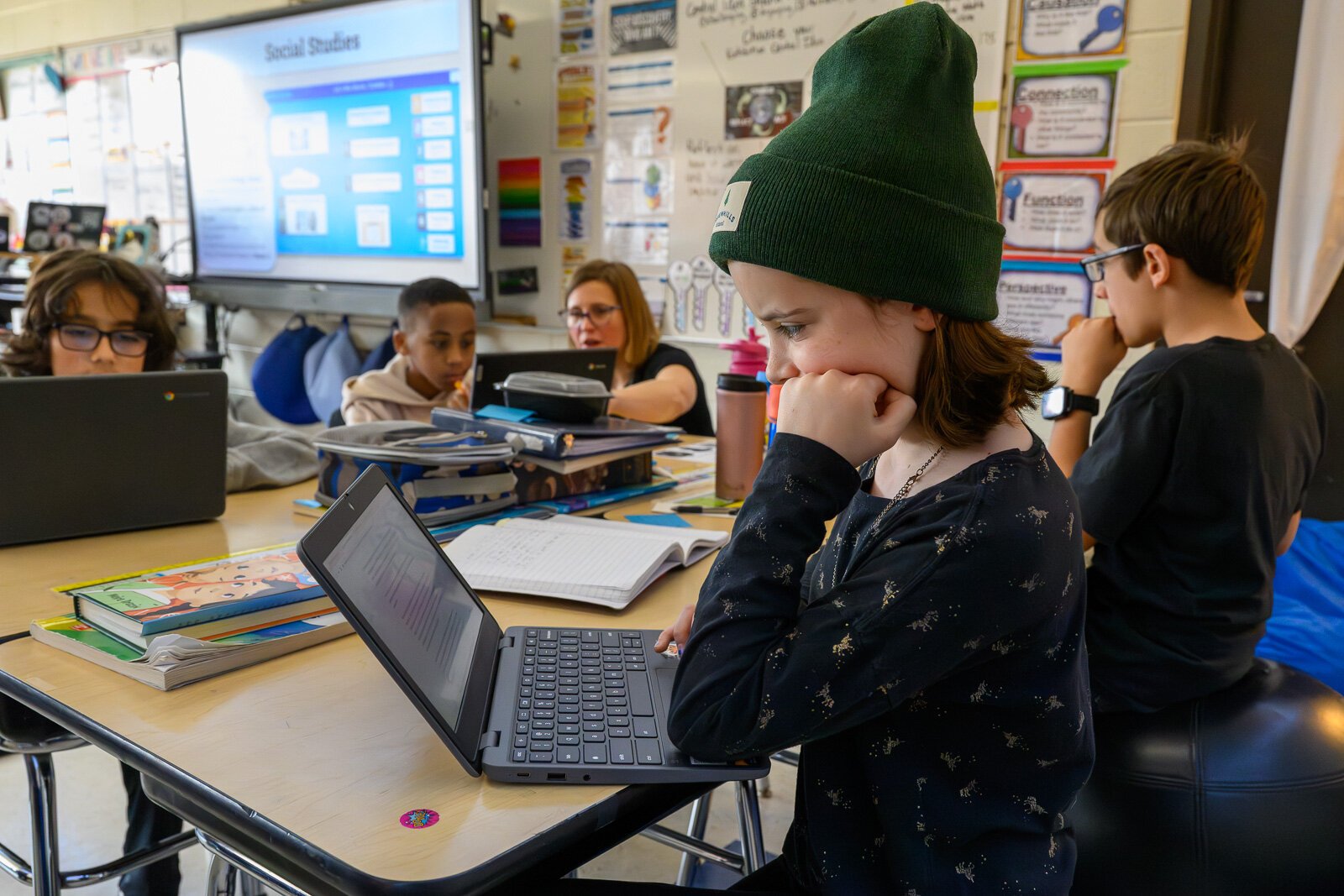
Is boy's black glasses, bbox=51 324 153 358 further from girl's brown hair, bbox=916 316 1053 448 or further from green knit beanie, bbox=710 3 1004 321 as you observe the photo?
girl's brown hair, bbox=916 316 1053 448

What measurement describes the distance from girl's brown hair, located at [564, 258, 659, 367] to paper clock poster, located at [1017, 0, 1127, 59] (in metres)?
1.19

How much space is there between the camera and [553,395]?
159cm

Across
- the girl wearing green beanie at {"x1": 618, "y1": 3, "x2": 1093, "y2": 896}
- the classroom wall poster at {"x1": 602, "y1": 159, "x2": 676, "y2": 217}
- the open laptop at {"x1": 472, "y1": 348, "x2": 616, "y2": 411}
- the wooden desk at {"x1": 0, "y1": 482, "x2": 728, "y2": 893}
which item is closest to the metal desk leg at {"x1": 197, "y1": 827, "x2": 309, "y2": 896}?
the wooden desk at {"x1": 0, "y1": 482, "x2": 728, "y2": 893}

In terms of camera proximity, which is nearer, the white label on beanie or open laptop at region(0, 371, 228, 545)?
the white label on beanie

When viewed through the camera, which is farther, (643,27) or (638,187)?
(638,187)

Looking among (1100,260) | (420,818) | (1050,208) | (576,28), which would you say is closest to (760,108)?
(576,28)

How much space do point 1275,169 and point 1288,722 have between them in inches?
66.8

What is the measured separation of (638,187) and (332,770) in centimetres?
286

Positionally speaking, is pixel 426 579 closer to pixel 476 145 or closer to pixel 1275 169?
pixel 1275 169

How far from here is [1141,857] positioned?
1207 mm

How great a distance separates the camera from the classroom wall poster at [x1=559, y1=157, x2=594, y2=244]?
3467mm

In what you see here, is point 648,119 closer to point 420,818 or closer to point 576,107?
point 576,107

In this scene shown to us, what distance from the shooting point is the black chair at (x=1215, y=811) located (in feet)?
3.92

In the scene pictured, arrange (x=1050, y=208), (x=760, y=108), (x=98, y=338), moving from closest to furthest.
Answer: (x=98, y=338) < (x=1050, y=208) < (x=760, y=108)
